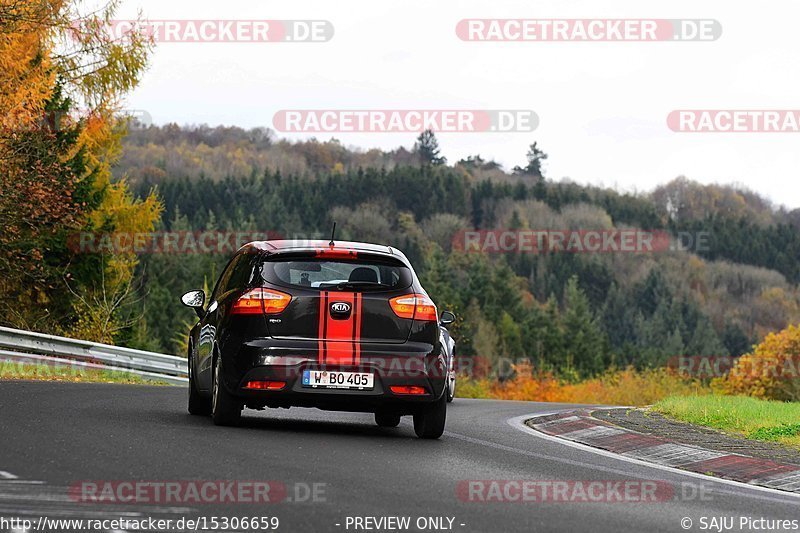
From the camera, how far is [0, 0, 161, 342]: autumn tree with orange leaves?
27.1 meters

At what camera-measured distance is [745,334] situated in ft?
567

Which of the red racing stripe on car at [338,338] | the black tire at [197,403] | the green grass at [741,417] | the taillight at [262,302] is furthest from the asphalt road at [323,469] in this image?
the green grass at [741,417]

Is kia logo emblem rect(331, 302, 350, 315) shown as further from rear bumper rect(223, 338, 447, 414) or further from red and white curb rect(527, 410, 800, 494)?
red and white curb rect(527, 410, 800, 494)

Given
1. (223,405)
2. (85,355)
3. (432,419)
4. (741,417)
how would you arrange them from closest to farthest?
(223,405), (432,419), (741,417), (85,355)

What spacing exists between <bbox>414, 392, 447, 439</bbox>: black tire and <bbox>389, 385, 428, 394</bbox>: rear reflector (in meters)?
0.47

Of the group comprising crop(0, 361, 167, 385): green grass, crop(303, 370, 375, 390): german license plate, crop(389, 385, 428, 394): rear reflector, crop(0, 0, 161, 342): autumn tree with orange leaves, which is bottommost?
crop(0, 361, 167, 385): green grass

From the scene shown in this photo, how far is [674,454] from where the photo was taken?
11.5m

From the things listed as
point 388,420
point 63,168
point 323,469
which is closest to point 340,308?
point 323,469

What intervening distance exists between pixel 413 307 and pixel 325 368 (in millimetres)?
1020

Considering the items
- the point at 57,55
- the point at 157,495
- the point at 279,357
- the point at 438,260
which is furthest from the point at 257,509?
the point at 438,260

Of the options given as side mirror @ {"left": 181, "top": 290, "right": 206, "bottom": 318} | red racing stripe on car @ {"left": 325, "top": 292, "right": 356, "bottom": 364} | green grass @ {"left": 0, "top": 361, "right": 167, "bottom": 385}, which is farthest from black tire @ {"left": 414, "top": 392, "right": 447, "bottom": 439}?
green grass @ {"left": 0, "top": 361, "right": 167, "bottom": 385}

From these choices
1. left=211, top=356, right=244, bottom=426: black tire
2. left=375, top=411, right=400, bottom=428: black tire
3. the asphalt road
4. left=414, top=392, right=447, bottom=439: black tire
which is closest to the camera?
the asphalt road

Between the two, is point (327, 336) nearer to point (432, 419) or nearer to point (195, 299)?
point (432, 419)

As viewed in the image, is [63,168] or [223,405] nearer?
[223,405]
